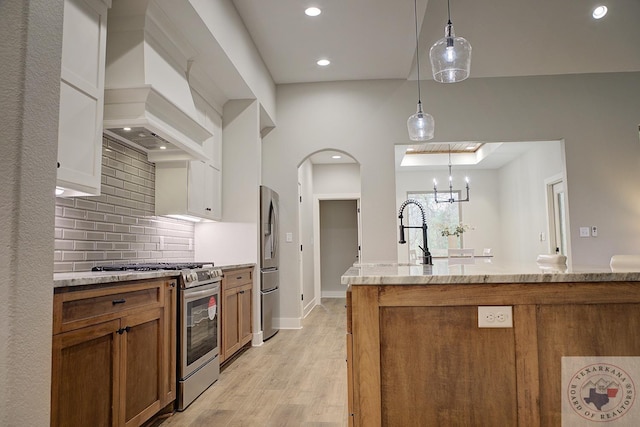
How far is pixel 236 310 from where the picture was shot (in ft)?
13.3

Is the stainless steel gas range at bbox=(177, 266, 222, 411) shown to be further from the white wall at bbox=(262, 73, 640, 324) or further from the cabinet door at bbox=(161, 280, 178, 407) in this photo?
→ the white wall at bbox=(262, 73, 640, 324)

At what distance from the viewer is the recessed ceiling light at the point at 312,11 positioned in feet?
13.1

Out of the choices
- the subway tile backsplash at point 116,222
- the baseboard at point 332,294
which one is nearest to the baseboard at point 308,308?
the baseboard at point 332,294

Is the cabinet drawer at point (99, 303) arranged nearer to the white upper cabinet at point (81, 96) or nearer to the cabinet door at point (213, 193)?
the white upper cabinet at point (81, 96)

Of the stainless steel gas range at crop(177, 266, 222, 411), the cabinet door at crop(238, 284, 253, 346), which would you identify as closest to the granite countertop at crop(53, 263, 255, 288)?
the stainless steel gas range at crop(177, 266, 222, 411)

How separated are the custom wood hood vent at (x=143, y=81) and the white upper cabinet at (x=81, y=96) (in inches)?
9.1

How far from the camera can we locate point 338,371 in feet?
12.0

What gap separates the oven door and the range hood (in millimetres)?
1043

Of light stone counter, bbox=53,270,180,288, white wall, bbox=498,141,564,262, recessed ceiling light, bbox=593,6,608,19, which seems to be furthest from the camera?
white wall, bbox=498,141,564,262

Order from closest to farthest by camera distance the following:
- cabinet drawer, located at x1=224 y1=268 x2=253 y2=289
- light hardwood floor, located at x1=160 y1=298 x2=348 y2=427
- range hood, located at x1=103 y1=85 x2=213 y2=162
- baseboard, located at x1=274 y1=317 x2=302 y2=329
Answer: light hardwood floor, located at x1=160 y1=298 x2=348 y2=427 < range hood, located at x1=103 y1=85 x2=213 y2=162 < cabinet drawer, located at x1=224 y1=268 x2=253 y2=289 < baseboard, located at x1=274 y1=317 x2=302 y2=329

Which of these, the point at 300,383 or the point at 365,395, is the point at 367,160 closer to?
the point at 300,383

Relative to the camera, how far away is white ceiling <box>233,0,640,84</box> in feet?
13.5

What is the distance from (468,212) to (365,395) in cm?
813

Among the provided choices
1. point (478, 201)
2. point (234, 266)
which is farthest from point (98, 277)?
point (478, 201)
